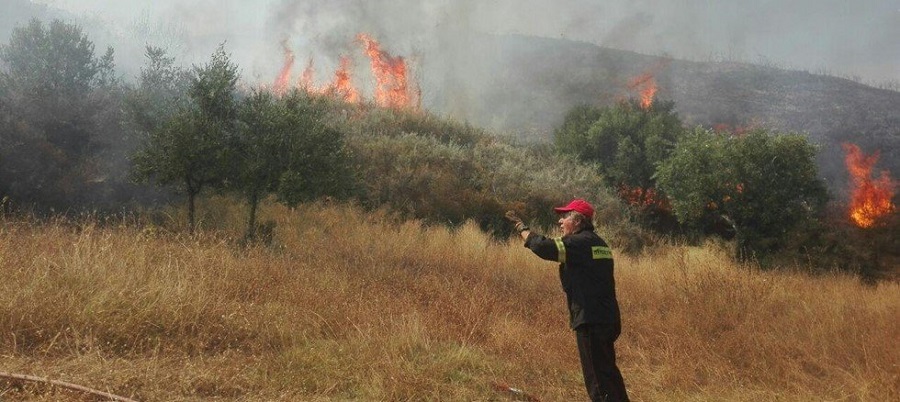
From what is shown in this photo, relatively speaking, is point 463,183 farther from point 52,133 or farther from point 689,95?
point 689,95

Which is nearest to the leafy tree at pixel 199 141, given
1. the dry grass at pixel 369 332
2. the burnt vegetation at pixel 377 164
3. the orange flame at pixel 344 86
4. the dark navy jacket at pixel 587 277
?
the burnt vegetation at pixel 377 164

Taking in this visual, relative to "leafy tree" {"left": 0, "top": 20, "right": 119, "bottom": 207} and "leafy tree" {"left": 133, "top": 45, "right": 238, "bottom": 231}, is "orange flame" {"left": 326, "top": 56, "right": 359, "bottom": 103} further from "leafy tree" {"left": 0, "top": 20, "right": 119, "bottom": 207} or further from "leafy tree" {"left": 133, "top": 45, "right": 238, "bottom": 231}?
"leafy tree" {"left": 133, "top": 45, "right": 238, "bottom": 231}

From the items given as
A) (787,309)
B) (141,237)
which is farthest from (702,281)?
(141,237)

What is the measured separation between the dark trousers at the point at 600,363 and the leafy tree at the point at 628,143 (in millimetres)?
24967

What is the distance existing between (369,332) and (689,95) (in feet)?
214

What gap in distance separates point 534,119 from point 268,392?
177ft

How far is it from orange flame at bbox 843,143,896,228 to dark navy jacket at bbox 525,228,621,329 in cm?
2431

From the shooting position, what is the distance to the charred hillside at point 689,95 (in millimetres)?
48406

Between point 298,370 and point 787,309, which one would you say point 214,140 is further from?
point 787,309

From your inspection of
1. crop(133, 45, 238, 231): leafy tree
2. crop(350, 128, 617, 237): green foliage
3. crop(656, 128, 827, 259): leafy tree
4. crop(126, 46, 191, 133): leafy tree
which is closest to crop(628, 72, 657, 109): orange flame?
crop(350, 128, 617, 237): green foliage

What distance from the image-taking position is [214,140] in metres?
15.3

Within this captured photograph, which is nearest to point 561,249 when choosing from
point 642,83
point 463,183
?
point 463,183

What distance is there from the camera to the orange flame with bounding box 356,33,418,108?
1698 inches

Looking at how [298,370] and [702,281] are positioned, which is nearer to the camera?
[298,370]
